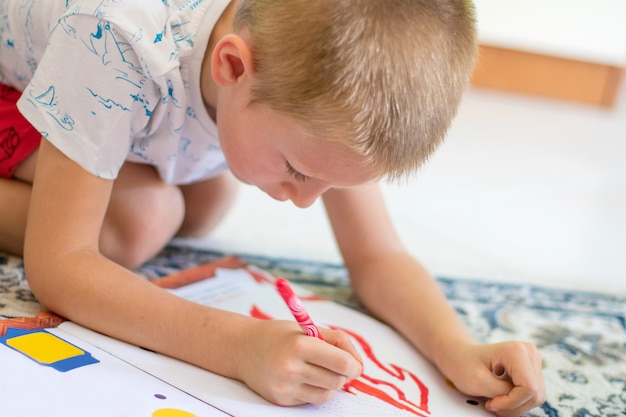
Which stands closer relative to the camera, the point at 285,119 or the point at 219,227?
the point at 285,119

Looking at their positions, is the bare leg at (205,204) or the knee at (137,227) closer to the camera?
the knee at (137,227)

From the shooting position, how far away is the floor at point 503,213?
122 centimetres

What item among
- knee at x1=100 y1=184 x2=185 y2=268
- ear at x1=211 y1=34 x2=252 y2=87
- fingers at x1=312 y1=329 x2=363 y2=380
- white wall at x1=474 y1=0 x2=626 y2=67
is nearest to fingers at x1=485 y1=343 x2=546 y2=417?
fingers at x1=312 y1=329 x2=363 y2=380

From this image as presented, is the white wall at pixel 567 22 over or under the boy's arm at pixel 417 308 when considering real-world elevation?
over

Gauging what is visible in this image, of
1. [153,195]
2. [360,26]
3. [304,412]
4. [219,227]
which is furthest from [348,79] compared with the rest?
[219,227]

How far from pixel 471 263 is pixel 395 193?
0.42m

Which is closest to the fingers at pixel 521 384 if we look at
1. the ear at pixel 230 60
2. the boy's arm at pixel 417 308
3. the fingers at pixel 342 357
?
the boy's arm at pixel 417 308

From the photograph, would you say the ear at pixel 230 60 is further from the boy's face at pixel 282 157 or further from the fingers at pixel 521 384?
the fingers at pixel 521 384

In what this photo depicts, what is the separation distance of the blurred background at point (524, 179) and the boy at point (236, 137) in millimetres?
288

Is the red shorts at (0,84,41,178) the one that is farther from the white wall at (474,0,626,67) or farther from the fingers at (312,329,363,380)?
the white wall at (474,0,626,67)

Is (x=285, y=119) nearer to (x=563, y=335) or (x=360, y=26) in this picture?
(x=360, y=26)

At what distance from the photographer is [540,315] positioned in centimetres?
101

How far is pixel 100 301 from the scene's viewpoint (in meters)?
0.70

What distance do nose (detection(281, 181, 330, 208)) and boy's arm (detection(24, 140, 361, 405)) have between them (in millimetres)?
110
